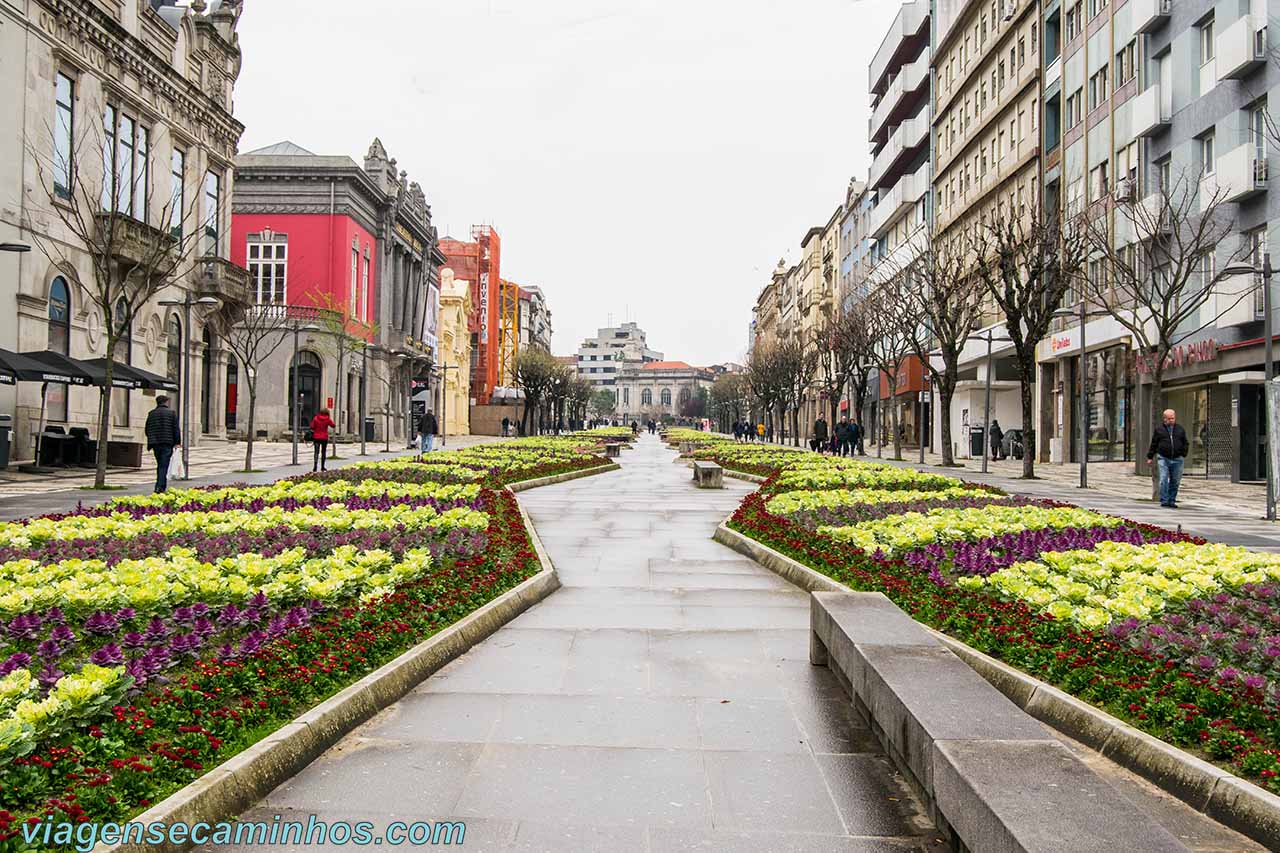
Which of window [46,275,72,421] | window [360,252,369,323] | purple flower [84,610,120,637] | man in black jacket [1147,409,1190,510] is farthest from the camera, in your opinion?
window [360,252,369,323]

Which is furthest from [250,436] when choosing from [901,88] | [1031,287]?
[901,88]

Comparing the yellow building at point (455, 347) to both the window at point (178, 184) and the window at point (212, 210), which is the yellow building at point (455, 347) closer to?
the window at point (212, 210)

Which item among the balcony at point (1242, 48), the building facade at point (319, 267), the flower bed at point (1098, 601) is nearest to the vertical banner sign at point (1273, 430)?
the flower bed at point (1098, 601)

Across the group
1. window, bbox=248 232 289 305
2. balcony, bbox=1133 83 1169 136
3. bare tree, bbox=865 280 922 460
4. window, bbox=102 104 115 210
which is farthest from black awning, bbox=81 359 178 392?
balcony, bbox=1133 83 1169 136

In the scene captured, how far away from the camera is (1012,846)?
3.23m

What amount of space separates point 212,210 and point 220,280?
136 inches

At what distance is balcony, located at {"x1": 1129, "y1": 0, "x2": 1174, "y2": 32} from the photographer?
106 feet

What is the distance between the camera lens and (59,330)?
29.6m

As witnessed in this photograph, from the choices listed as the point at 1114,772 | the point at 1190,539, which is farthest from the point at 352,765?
the point at 1190,539

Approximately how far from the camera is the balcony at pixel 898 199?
60.9m

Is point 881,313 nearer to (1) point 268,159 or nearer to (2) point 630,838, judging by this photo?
(1) point 268,159

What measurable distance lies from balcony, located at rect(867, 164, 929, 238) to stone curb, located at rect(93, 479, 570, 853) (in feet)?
189

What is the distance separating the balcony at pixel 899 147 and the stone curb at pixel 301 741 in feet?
191

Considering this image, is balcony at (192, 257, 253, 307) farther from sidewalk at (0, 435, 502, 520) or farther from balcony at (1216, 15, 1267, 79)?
balcony at (1216, 15, 1267, 79)
